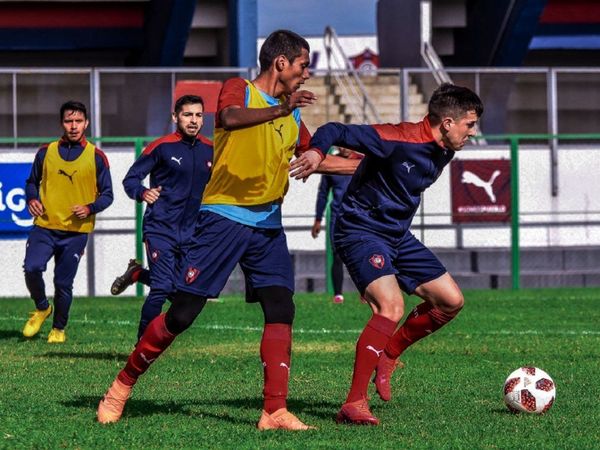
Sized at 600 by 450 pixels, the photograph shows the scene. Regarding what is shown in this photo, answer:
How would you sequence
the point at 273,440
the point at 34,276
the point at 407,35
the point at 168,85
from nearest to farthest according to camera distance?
the point at 273,440 < the point at 34,276 < the point at 168,85 < the point at 407,35

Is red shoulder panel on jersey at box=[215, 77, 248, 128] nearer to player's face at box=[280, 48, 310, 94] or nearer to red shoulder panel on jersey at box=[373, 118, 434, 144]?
player's face at box=[280, 48, 310, 94]

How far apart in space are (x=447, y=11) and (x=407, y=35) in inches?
61.8

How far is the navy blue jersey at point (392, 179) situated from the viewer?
8.15 meters

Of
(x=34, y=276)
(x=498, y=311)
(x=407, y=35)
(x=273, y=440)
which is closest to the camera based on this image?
(x=273, y=440)

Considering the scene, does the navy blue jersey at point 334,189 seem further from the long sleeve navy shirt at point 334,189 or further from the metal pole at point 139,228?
the metal pole at point 139,228

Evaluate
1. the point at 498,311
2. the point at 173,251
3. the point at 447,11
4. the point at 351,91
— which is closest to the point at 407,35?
the point at 447,11

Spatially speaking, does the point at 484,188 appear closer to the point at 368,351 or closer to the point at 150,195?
the point at 150,195

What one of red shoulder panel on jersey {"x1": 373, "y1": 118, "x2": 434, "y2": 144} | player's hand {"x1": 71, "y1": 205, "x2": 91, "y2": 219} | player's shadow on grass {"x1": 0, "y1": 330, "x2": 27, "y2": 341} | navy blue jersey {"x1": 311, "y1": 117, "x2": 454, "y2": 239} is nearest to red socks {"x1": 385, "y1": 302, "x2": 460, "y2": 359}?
navy blue jersey {"x1": 311, "y1": 117, "x2": 454, "y2": 239}

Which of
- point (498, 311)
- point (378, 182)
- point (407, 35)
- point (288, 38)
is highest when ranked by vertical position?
point (407, 35)

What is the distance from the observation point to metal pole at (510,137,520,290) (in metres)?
22.4

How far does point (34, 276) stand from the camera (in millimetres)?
13352

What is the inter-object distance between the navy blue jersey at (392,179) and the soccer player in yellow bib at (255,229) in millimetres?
605

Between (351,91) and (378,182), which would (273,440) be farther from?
(351,91)

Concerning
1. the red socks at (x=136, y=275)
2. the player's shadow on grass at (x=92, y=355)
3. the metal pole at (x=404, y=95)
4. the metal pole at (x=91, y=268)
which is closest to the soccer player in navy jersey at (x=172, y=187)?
the red socks at (x=136, y=275)
